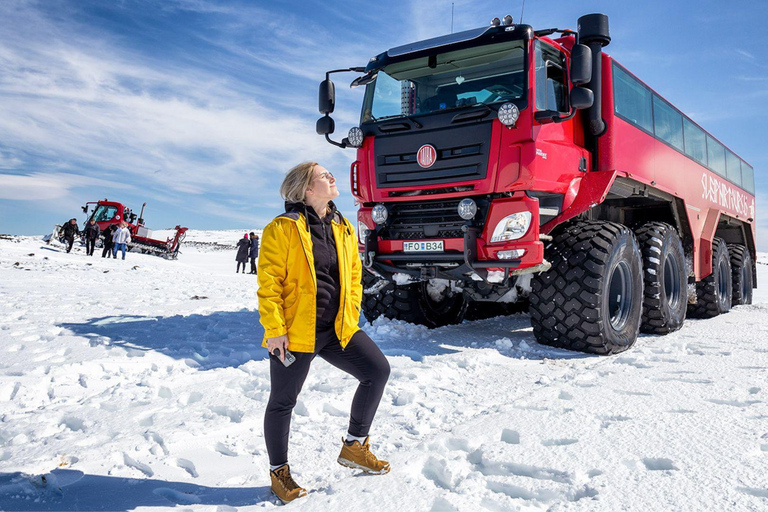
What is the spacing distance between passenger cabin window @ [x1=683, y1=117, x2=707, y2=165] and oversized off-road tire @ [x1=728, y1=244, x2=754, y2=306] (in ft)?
10.6

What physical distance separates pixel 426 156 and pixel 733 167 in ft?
30.7

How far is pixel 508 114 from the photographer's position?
16.1 feet

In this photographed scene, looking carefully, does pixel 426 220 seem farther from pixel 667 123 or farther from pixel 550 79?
pixel 667 123

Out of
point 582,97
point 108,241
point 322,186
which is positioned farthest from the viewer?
point 108,241

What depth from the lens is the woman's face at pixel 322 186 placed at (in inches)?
102

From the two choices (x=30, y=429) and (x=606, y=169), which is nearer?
(x=30, y=429)

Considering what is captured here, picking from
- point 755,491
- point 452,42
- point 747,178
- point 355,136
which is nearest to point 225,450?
point 755,491

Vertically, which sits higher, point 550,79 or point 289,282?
point 550,79

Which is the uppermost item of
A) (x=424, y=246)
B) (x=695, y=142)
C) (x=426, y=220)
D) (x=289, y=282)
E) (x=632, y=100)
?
(x=695, y=142)

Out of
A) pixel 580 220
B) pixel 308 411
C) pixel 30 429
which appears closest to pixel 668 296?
pixel 580 220

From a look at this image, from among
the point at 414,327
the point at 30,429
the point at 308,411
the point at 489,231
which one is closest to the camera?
the point at 30,429

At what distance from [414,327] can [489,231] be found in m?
1.87

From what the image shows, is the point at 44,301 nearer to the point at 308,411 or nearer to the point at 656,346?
the point at 308,411

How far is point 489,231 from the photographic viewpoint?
202 inches
